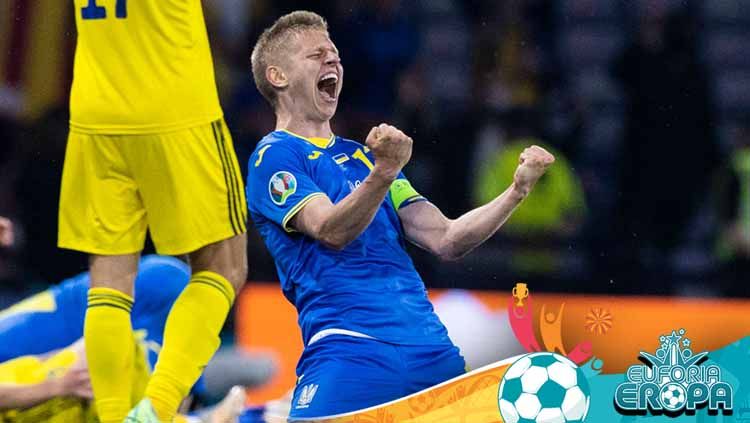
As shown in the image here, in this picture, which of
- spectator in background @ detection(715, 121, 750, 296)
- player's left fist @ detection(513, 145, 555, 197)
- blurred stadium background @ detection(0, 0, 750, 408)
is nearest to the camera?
player's left fist @ detection(513, 145, 555, 197)

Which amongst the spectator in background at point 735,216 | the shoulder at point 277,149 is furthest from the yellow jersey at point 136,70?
the spectator in background at point 735,216

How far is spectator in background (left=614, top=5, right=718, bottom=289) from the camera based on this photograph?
7586 mm

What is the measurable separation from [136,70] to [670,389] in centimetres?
205

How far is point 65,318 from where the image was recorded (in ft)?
17.0

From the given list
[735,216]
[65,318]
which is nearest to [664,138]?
[735,216]

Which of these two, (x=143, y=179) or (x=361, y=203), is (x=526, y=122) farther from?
(x=361, y=203)

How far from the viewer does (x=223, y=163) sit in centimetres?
437

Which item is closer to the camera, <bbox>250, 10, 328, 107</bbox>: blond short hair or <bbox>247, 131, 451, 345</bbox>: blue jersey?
<bbox>247, 131, 451, 345</bbox>: blue jersey

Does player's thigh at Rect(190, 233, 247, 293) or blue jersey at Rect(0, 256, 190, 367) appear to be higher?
player's thigh at Rect(190, 233, 247, 293)

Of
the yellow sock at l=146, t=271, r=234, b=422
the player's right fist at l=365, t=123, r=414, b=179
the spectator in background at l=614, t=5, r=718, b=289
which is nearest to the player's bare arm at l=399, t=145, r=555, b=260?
the player's right fist at l=365, t=123, r=414, b=179

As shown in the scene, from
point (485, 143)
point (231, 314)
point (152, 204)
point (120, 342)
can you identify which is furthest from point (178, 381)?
point (485, 143)

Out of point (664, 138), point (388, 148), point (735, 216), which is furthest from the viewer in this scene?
point (735, 216)

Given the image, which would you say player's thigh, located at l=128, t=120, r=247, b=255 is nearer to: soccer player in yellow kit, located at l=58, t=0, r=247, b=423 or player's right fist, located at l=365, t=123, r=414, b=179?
soccer player in yellow kit, located at l=58, t=0, r=247, b=423

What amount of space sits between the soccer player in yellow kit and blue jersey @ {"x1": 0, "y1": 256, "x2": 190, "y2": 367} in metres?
0.65
